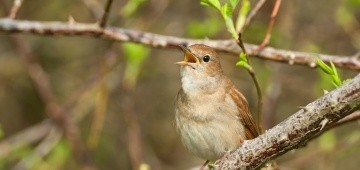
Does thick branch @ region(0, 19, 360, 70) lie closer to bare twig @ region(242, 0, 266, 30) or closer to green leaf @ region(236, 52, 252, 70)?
bare twig @ region(242, 0, 266, 30)

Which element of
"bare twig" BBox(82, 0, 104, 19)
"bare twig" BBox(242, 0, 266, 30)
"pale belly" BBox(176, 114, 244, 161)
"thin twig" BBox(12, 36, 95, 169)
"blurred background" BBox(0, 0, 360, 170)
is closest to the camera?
"bare twig" BBox(242, 0, 266, 30)

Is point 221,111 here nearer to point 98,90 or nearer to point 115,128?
point 98,90

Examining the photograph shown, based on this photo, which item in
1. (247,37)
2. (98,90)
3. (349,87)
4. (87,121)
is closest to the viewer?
(349,87)

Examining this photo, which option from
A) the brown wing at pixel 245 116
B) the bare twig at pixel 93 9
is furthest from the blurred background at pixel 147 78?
the brown wing at pixel 245 116

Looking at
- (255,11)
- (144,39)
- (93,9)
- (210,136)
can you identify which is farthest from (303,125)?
(93,9)

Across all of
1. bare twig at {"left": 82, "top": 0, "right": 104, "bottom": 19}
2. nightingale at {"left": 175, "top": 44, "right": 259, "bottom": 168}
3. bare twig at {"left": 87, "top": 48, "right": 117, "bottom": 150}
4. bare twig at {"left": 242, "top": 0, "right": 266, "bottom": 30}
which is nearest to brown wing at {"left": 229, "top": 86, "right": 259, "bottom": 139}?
nightingale at {"left": 175, "top": 44, "right": 259, "bottom": 168}

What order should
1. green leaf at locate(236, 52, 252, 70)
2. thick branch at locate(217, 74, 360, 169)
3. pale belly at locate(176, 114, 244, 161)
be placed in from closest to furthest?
thick branch at locate(217, 74, 360, 169), green leaf at locate(236, 52, 252, 70), pale belly at locate(176, 114, 244, 161)

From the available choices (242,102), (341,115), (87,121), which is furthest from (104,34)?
(87,121)
